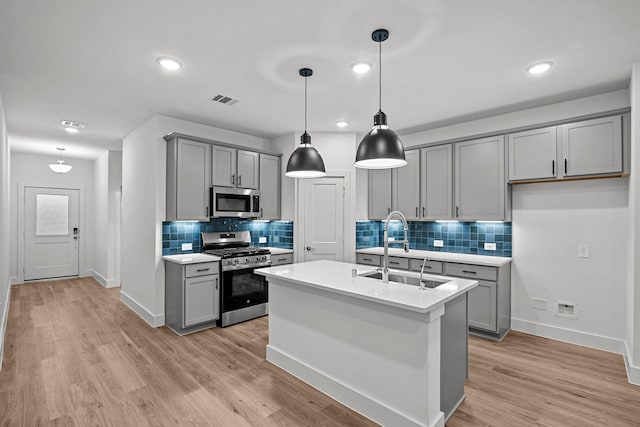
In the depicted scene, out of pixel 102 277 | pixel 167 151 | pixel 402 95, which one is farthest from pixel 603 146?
pixel 102 277

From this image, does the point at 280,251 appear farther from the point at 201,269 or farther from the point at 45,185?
the point at 45,185

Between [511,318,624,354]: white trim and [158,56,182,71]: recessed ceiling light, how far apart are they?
4.63 m

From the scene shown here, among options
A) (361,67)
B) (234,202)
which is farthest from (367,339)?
(234,202)

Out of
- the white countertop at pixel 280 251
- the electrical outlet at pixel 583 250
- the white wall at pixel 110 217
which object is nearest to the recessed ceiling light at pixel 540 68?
the electrical outlet at pixel 583 250

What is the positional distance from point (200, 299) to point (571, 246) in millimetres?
4366

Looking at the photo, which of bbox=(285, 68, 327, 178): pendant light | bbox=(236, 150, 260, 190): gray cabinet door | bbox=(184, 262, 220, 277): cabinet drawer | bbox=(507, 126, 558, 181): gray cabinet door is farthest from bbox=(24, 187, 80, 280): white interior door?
bbox=(507, 126, 558, 181): gray cabinet door

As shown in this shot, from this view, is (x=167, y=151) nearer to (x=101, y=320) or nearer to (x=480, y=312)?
(x=101, y=320)

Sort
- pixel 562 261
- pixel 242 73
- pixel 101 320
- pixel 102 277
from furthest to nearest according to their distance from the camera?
pixel 102 277 → pixel 101 320 → pixel 562 261 → pixel 242 73

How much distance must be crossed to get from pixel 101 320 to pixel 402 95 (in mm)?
4797

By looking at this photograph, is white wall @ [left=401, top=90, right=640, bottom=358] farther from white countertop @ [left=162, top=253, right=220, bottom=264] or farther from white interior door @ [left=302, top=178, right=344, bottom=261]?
white countertop @ [left=162, top=253, right=220, bottom=264]

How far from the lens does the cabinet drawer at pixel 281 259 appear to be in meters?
4.73

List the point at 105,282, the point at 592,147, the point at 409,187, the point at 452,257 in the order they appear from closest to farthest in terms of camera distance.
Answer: the point at 592,147 → the point at 452,257 → the point at 409,187 → the point at 105,282

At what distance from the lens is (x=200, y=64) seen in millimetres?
2762

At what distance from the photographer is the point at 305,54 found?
2598 millimetres
